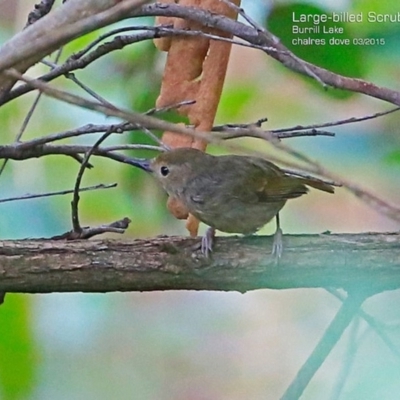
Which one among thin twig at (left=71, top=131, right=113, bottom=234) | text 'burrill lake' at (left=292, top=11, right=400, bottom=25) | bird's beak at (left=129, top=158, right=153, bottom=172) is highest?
text 'burrill lake' at (left=292, top=11, right=400, bottom=25)

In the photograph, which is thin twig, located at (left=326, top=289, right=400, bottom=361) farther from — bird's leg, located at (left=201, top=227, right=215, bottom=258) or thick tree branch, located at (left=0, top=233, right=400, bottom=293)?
bird's leg, located at (left=201, top=227, right=215, bottom=258)

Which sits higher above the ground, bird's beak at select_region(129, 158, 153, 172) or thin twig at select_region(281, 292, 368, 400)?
bird's beak at select_region(129, 158, 153, 172)

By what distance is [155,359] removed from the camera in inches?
52.1

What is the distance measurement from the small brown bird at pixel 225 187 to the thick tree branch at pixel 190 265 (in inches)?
4.2

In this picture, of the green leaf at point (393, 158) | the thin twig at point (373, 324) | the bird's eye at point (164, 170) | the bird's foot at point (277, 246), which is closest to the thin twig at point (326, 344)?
the thin twig at point (373, 324)

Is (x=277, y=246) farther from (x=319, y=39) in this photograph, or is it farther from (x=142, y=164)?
(x=319, y=39)

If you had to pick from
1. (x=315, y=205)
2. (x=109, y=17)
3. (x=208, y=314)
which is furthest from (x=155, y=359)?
(x=109, y=17)

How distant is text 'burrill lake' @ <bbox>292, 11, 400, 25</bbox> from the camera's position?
1260 millimetres

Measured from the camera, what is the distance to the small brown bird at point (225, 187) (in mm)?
964

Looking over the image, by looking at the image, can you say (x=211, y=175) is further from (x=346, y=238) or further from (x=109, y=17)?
(x=109, y=17)

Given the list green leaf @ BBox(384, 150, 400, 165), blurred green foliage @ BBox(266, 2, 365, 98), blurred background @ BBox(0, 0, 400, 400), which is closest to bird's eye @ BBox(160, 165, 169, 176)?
blurred background @ BBox(0, 0, 400, 400)

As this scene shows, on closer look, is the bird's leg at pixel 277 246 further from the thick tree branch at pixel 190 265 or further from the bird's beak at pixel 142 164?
the bird's beak at pixel 142 164

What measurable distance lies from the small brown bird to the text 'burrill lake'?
399 millimetres

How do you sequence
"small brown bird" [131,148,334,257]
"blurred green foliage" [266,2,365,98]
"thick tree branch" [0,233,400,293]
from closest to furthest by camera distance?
"thick tree branch" [0,233,400,293] < "small brown bird" [131,148,334,257] < "blurred green foliage" [266,2,365,98]
